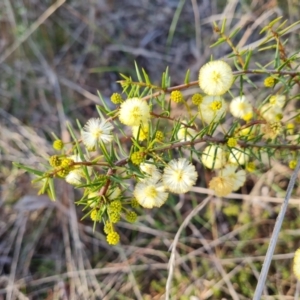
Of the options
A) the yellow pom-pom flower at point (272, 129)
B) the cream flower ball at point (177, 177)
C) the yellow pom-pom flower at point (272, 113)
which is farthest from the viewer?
the yellow pom-pom flower at point (272, 113)

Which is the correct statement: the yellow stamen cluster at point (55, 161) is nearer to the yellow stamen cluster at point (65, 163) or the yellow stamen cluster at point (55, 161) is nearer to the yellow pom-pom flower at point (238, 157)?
the yellow stamen cluster at point (65, 163)

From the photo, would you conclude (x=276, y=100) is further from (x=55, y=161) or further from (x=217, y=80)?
(x=55, y=161)

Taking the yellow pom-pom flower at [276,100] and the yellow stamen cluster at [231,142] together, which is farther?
the yellow pom-pom flower at [276,100]

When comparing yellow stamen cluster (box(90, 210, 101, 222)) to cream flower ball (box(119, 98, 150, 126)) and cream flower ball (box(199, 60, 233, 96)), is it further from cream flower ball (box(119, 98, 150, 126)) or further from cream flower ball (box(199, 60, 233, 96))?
cream flower ball (box(199, 60, 233, 96))

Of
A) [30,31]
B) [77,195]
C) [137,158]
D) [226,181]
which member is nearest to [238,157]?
[226,181]

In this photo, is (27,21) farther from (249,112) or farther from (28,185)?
(249,112)

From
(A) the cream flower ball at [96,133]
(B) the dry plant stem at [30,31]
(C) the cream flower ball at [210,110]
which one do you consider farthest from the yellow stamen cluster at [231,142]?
(B) the dry plant stem at [30,31]
